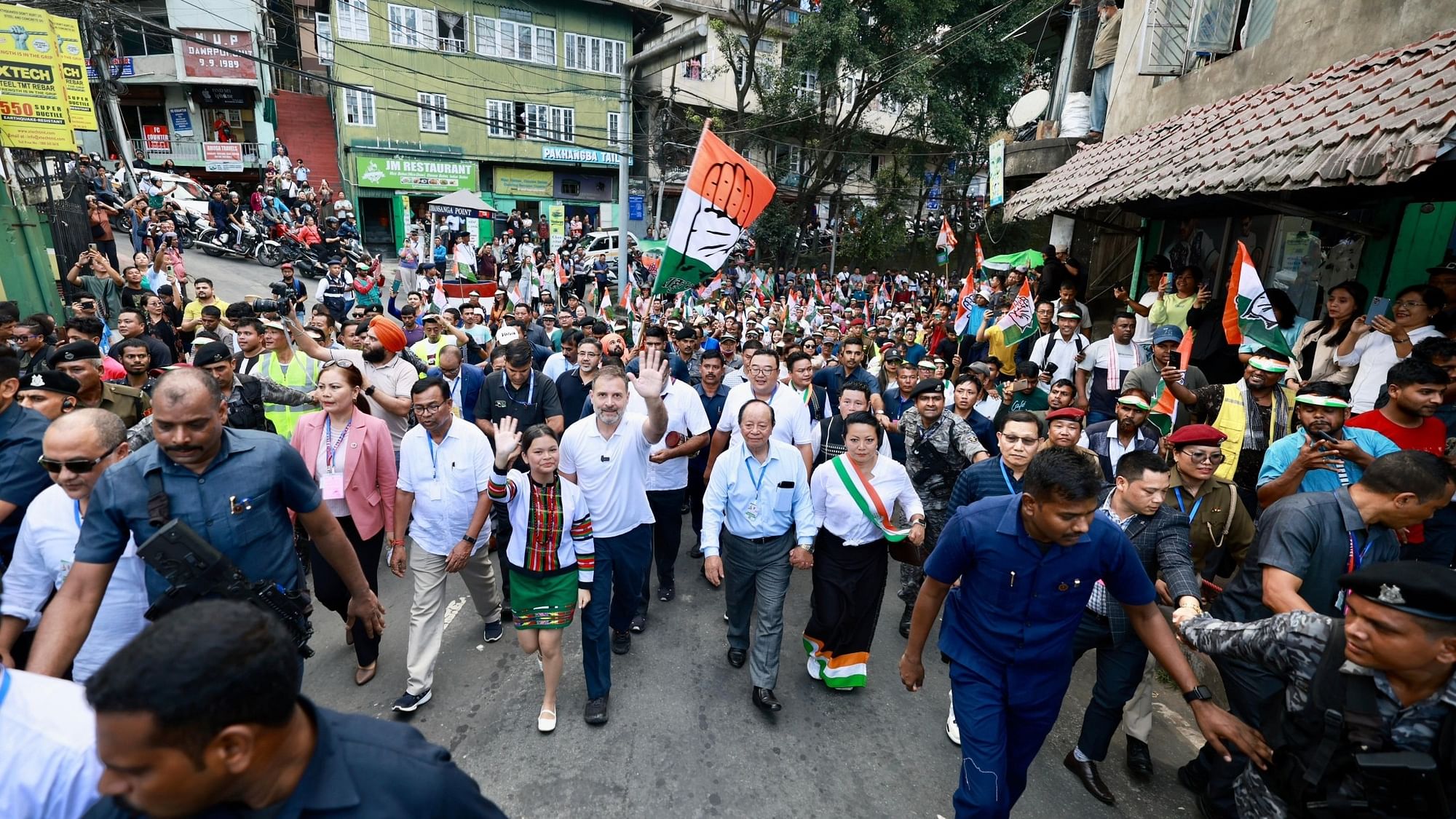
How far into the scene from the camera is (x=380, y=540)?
4.80 m

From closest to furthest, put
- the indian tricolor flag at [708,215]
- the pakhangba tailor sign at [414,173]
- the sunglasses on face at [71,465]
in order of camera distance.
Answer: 1. the sunglasses on face at [71,465]
2. the indian tricolor flag at [708,215]
3. the pakhangba tailor sign at [414,173]

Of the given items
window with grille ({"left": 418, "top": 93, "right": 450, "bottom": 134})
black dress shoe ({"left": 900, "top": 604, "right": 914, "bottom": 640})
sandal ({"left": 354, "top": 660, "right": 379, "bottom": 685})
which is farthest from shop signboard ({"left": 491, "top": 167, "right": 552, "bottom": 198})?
black dress shoe ({"left": 900, "top": 604, "right": 914, "bottom": 640})

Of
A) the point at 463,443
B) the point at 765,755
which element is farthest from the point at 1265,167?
the point at 463,443

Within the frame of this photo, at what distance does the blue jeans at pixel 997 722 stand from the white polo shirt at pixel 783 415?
2.78 metres

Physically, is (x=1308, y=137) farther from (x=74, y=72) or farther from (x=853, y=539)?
(x=74, y=72)

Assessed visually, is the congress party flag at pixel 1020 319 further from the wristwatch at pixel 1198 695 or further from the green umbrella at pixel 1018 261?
the wristwatch at pixel 1198 695

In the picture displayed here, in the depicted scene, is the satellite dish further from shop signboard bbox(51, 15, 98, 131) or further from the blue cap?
shop signboard bbox(51, 15, 98, 131)

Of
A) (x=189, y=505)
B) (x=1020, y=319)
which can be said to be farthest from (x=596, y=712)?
(x=1020, y=319)

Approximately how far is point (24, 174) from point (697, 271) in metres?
12.6

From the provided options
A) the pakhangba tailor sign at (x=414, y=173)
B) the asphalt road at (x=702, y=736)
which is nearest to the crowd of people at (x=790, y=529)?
the asphalt road at (x=702, y=736)

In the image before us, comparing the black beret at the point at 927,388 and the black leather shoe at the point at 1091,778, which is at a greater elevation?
the black beret at the point at 927,388

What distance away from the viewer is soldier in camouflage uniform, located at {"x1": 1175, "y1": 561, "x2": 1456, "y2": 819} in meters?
1.97

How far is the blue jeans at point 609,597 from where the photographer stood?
160 inches

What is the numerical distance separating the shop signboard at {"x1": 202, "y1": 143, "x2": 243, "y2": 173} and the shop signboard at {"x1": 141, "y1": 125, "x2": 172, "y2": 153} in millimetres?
1430
